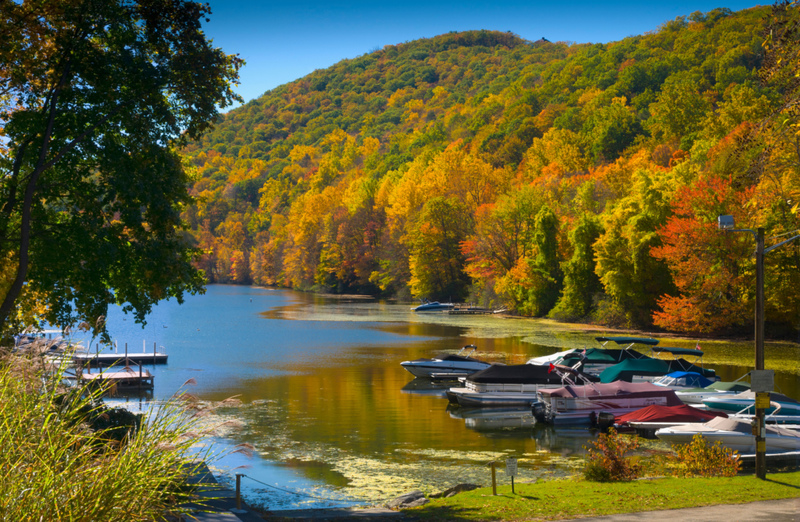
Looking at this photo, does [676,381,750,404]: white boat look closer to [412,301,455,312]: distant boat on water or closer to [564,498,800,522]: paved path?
[564,498,800,522]: paved path

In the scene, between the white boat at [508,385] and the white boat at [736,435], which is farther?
the white boat at [508,385]

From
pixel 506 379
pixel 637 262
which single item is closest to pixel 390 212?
pixel 637 262

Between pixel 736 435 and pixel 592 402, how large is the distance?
7439mm

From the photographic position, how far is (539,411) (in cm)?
2839

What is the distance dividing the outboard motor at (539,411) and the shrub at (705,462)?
920cm

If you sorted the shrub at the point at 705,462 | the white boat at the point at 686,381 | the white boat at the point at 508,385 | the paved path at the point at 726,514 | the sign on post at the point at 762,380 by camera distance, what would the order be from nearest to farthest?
the paved path at the point at 726,514
the sign on post at the point at 762,380
the shrub at the point at 705,462
the white boat at the point at 508,385
the white boat at the point at 686,381

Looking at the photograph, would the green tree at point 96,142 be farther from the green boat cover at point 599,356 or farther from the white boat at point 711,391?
the green boat cover at point 599,356

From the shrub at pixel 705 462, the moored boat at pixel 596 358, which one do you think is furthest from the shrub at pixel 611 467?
the moored boat at pixel 596 358

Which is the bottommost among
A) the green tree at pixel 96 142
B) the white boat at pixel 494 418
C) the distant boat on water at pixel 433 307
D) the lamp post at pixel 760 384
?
the white boat at pixel 494 418

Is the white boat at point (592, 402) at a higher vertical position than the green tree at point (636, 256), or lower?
lower

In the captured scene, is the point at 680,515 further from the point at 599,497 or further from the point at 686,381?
the point at 686,381

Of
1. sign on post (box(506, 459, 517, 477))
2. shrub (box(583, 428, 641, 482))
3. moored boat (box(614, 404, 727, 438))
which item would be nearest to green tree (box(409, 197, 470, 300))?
moored boat (box(614, 404, 727, 438))

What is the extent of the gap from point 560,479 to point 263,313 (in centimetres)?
6578

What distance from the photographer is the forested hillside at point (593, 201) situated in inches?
1966
